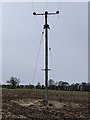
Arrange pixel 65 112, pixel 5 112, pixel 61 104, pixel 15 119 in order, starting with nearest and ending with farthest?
pixel 15 119 < pixel 5 112 < pixel 65 112 < pixel 61 104

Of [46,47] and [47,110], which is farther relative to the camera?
[46,47]

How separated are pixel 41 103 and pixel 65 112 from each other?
3.17 meters

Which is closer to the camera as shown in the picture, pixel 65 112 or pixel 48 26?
pixel 65 112

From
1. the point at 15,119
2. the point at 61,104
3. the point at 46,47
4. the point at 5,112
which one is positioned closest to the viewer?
→ the point at 15,119

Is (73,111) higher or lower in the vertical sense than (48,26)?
lower

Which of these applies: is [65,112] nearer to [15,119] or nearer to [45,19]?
[15,119]

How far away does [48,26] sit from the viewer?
21406 mm

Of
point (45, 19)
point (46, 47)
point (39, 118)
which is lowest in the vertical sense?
point (39, 118)

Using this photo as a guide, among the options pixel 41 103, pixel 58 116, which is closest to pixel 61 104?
pixel 41 103

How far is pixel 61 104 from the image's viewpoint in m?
20.0

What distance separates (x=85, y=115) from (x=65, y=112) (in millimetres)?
1014

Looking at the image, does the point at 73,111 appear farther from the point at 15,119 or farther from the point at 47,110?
the point at 15,119

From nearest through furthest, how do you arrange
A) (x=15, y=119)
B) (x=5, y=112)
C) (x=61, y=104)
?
(x=15, y=119) < (x=5, y=112) < (x=61, y=104)

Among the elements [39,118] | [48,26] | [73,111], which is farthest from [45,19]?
[39,118]
